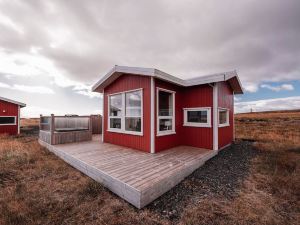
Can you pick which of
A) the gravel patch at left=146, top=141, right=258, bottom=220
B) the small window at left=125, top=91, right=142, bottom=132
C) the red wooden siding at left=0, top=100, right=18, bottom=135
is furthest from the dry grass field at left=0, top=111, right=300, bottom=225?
the red wooden siding at left=0, top=100, right=18, bottom=135

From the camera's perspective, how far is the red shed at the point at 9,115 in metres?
12.4

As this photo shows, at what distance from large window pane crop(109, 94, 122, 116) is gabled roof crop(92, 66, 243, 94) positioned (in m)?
0.90

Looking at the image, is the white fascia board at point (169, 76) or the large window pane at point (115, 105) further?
the large window pane at point (115, 105)

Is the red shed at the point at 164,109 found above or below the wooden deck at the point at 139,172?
above

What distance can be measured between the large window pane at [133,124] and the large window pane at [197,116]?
250 cm

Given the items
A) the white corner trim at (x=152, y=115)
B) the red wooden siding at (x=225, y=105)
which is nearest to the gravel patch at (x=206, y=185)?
the red wooden siding at (x=225, y=105)

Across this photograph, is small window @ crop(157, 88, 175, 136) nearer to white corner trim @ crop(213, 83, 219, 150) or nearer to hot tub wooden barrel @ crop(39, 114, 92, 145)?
white corner trim @ crop(213, 83, 219, 150)

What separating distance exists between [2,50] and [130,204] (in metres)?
11.5

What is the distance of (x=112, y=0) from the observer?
6.82 meters

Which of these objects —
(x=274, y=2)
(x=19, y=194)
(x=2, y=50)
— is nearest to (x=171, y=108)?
(x=19, y=194)

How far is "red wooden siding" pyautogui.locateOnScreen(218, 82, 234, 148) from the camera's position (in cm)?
640

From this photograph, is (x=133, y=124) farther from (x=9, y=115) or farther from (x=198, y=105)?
(x=9, y=115)

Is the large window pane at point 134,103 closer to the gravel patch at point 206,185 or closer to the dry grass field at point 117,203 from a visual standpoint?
the dry grass field at point 117,203

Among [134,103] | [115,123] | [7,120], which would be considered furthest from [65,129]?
[7,120]
